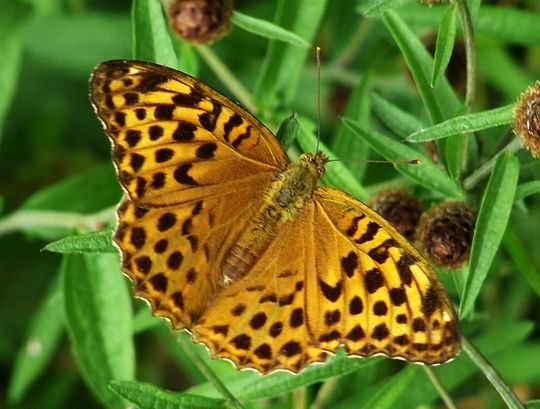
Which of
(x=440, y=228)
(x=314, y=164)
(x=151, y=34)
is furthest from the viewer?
(x=151, y=34)

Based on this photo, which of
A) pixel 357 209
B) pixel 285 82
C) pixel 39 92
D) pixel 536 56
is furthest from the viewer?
pixel 39 92

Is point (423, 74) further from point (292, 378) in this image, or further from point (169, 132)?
point (292, 378)

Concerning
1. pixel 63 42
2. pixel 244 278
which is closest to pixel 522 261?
pixel 244 278

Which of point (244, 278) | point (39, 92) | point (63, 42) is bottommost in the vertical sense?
point (39, 92)

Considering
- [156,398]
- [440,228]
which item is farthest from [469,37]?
[156,398]

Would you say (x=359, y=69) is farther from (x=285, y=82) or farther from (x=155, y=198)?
(x=155, y=198)

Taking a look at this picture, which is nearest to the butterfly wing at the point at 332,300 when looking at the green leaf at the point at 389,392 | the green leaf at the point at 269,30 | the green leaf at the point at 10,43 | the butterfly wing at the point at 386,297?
the butterfly wing at the point at 386,297
